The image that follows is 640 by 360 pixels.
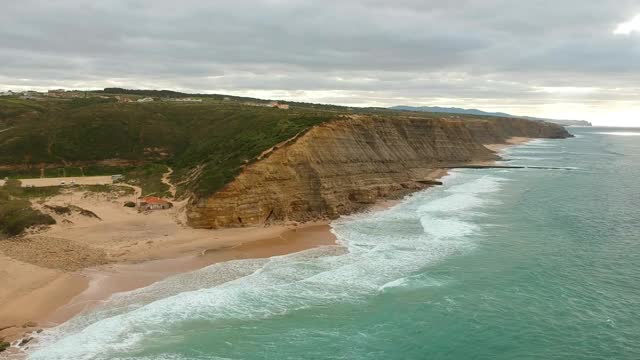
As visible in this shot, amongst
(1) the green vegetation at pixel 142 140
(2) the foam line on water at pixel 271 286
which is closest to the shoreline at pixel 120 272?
(2) the foam line on water at pixel 271 286

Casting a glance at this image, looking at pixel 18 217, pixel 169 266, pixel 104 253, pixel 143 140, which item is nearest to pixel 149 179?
pixel 143 140

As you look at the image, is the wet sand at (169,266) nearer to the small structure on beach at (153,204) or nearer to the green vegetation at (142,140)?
the green vegetation at (142,140)

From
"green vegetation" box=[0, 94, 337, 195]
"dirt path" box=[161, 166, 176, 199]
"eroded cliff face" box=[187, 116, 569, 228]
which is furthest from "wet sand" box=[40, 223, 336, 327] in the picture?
"dirt path" box=[161, 166, 176, 199]

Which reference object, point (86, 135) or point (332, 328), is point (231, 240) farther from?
point (86, 135)

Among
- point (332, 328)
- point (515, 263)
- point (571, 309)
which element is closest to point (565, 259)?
point (515, 263)

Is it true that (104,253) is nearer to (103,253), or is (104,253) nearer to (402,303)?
(103,253)

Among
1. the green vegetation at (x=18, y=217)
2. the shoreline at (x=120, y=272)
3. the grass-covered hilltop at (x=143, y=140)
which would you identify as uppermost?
the grass-covered hilltop at (x=143, y=140)

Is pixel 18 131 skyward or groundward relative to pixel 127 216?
A: skyward

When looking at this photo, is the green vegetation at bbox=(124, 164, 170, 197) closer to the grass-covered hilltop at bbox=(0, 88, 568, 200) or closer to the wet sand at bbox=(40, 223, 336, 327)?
the grass-covered hilltop at bbox=(0, 88, 568, 200)
